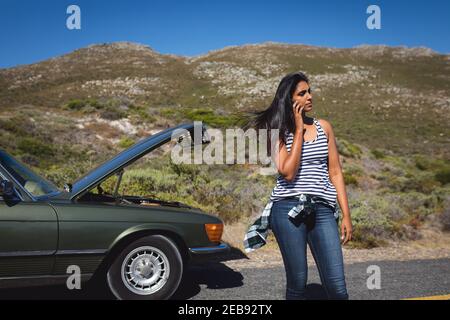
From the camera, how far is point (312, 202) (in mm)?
2768

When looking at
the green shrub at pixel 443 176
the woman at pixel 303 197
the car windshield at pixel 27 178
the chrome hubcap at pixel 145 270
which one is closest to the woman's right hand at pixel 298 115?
the woman at pixel 303 197

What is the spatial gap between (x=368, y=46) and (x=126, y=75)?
5527 cm

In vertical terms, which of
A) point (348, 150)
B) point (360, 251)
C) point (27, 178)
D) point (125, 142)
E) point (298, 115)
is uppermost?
point (125, 142)

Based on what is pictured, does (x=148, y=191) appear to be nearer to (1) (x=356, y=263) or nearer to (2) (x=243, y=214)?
(2) (x=243, y=214)

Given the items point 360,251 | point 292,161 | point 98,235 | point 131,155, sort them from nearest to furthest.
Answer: point 292,161 → point 98,235 → point 131,155 → point 360,251

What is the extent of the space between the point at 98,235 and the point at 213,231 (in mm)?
1172

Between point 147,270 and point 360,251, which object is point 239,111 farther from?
point 360,251

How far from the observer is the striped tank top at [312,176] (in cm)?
284

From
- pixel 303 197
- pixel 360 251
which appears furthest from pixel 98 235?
pixel 360 251

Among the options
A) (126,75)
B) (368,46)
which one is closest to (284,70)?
(126,75)

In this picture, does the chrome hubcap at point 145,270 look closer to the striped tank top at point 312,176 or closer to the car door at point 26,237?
the car door at point 26,237

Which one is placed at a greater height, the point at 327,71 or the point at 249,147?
the point at 327,71

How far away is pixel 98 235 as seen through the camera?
3.79 metres

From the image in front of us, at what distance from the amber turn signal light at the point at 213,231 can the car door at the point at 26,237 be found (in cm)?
147
